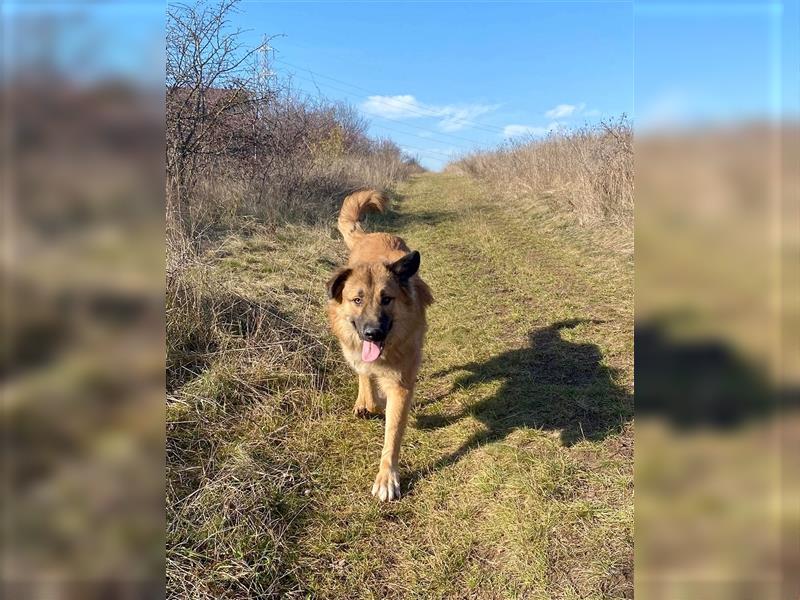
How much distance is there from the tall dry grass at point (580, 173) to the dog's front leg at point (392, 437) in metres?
4.71

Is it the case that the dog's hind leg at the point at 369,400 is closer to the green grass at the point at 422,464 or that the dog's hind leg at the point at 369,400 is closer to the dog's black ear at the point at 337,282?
the green grass at the point at 422,464

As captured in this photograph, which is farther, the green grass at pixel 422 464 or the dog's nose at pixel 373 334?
the dog's nose at pixel 373 334

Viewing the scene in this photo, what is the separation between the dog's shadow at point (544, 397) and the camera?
3.66 metres

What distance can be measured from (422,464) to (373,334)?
101cm

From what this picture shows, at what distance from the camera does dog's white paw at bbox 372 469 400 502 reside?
3047 mm

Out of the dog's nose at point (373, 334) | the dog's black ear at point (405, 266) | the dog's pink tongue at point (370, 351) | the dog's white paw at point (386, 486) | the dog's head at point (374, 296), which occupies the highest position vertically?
the dog's black ear at point (405, 266)

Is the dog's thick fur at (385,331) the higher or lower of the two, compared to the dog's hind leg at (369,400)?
higher

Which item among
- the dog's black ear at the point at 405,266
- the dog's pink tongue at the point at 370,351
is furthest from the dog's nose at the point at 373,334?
the dog's black ear at the point at 405,266

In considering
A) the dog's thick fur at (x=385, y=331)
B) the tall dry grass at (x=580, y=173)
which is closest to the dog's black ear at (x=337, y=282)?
the dog's thick fur at (x=385, y=331)

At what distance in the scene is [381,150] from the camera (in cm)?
3050
